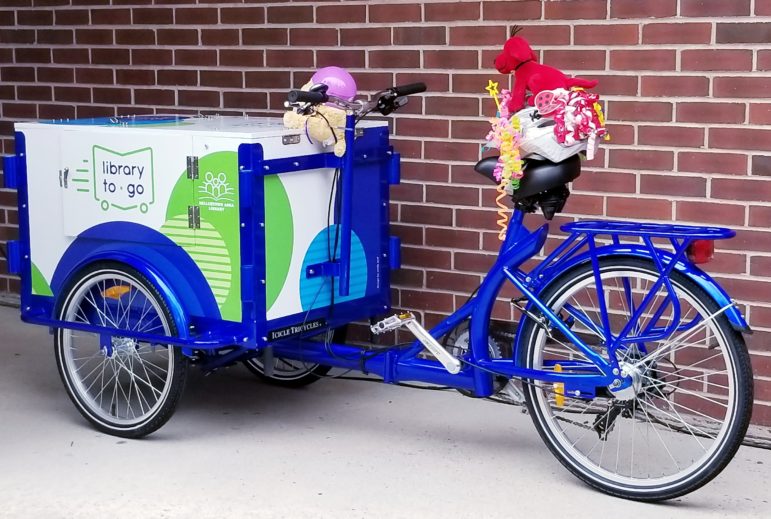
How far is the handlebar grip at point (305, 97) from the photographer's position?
4137 mm

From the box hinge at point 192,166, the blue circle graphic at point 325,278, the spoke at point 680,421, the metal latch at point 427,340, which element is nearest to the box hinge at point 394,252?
the blue circle graphic at point 325,278

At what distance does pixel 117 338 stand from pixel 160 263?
1.44 ft

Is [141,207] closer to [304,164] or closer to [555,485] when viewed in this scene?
[304,164]

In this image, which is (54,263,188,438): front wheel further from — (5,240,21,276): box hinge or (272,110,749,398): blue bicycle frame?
(272,110,749,398): blue bicycle frame

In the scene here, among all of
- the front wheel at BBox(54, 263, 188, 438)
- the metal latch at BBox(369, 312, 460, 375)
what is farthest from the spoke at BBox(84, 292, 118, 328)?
the metal latch at BBox(369, 312, 460, 375)

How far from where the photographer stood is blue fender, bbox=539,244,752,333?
3777 mm

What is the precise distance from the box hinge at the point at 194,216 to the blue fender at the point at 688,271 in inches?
49.7

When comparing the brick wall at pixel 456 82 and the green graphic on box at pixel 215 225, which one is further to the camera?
the brick wall at pixel 456 82

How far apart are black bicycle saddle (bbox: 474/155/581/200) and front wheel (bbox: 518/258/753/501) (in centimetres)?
29

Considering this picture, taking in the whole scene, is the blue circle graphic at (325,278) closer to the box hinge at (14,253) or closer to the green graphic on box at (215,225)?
the green graphic on box at (215,225)

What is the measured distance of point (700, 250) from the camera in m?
3.85

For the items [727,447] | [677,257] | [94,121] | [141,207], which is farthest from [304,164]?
[727,447]

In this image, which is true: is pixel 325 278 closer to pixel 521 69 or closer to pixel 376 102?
pixel 376 102

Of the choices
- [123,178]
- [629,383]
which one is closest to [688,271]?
[629,383]
